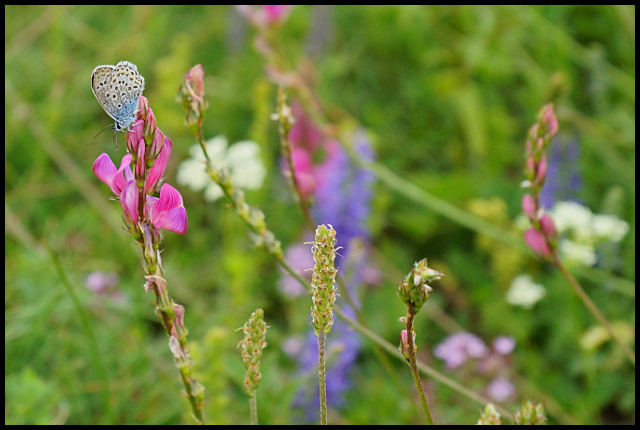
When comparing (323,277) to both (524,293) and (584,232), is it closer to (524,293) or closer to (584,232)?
(584,232)

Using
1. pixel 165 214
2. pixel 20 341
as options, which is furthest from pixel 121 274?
pixel 165 214

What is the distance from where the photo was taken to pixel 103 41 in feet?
11.4

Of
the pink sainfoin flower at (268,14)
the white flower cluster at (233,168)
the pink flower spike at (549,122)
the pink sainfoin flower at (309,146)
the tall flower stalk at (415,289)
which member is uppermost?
the pink sainfoin flower at (268,14)

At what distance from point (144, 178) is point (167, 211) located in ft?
0.16

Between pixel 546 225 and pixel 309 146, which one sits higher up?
pixel 309 146

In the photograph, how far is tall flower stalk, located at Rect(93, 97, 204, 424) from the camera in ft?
2.49

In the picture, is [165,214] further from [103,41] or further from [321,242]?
[103,41]

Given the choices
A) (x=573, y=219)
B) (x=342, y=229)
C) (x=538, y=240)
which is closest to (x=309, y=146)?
(x=342, y=229)

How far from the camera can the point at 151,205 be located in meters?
0.79

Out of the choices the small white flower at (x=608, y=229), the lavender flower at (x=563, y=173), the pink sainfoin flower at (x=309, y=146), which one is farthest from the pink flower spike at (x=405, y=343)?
the lavender flower at (x=563, y=173)

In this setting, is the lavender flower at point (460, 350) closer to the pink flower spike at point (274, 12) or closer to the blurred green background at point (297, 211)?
the blurred green background at point (297, 211)

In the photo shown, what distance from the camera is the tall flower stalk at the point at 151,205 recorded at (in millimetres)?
759

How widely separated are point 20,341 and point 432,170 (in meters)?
1.82

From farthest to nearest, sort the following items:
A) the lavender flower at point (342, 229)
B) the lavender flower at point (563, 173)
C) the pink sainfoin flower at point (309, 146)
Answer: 1. the pink sainfoin flower at point (309, 146)
2. the lavender flower at point (563, 173)
3. the lavender flower at point (342, 229)
